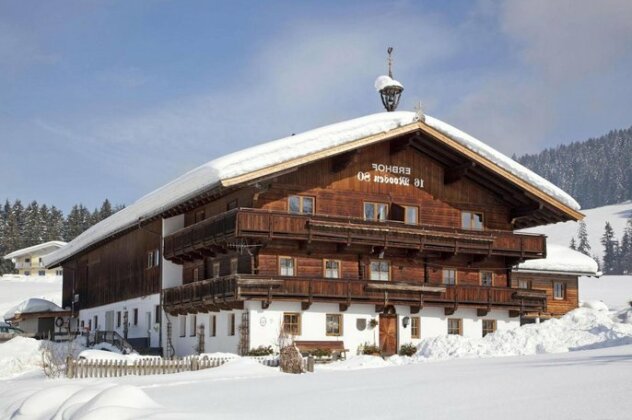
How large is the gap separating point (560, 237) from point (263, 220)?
160 meters

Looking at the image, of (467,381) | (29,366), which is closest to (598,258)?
(29,366)

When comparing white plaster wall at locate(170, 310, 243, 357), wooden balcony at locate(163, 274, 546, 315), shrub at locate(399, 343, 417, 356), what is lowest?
shrub at locate(399, 343, 417, 356)

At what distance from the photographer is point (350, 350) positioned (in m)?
36.1

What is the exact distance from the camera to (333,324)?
119 ft

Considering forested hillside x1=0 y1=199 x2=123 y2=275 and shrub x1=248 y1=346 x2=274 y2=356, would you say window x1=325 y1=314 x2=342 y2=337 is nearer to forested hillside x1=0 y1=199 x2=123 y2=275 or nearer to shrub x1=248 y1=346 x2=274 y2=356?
shrub x1=248 y1=346 x2=274 y2=356

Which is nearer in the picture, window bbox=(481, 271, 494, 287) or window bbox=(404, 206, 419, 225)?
window bbox=(404, 206, 419, 225)

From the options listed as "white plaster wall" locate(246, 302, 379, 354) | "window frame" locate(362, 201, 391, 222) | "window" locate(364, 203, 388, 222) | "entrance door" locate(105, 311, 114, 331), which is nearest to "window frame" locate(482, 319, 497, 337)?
"white plaster wall" locate(246, 302, 379, 354)

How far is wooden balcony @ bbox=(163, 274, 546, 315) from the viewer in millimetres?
34031

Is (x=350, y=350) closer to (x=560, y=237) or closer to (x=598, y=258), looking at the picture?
(x=598, y=258)

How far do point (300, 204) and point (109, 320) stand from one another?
18.9 m

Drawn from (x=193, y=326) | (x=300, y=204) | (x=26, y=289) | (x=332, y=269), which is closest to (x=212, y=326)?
(x=193, y=326)

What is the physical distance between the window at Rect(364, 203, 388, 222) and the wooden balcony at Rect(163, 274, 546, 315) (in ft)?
9.79

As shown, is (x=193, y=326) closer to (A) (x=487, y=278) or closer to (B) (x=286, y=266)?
(B) (x=286, y=266)

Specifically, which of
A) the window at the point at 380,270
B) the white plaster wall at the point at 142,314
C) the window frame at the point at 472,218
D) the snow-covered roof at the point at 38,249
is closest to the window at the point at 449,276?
the window frame at the point at 472,218
